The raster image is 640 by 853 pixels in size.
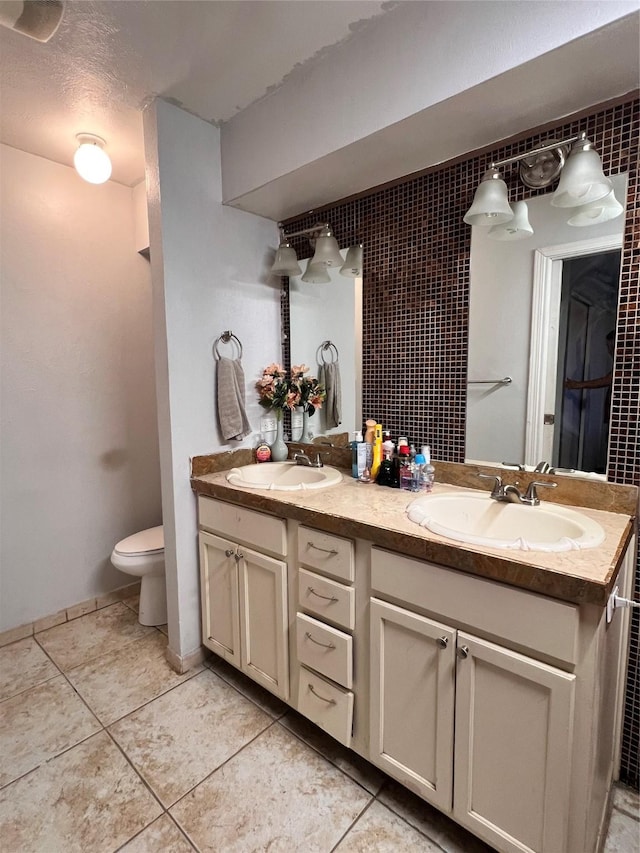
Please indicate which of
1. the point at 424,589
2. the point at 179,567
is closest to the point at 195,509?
the point at 179,567

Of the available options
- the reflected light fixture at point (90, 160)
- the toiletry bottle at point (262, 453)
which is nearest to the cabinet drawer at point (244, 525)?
the toiletry bottle at point (262, 453)

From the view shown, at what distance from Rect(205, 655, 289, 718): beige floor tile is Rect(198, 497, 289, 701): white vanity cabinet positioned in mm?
131

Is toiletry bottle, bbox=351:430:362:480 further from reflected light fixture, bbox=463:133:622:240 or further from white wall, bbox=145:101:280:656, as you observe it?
reflected light fixture, bbox=463:133:622:240

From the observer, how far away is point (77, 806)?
50.2 inches

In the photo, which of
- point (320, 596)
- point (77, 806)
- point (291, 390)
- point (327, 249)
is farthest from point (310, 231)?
point (77, 806)

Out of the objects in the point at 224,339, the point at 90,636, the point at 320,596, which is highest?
the point at 224,339

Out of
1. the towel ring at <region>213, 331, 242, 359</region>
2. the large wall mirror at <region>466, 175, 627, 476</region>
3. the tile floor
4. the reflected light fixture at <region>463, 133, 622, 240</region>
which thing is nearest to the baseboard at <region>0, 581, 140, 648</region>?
the tile floor

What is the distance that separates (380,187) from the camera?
175 centimetres

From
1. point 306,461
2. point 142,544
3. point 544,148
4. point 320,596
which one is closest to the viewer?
point 544,148

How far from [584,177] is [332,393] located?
1.23 meters

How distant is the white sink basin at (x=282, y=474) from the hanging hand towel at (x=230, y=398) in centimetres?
19

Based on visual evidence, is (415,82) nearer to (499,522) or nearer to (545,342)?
(545,342)

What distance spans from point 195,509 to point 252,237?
4.37 ft

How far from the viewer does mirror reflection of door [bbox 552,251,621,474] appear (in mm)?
1296
